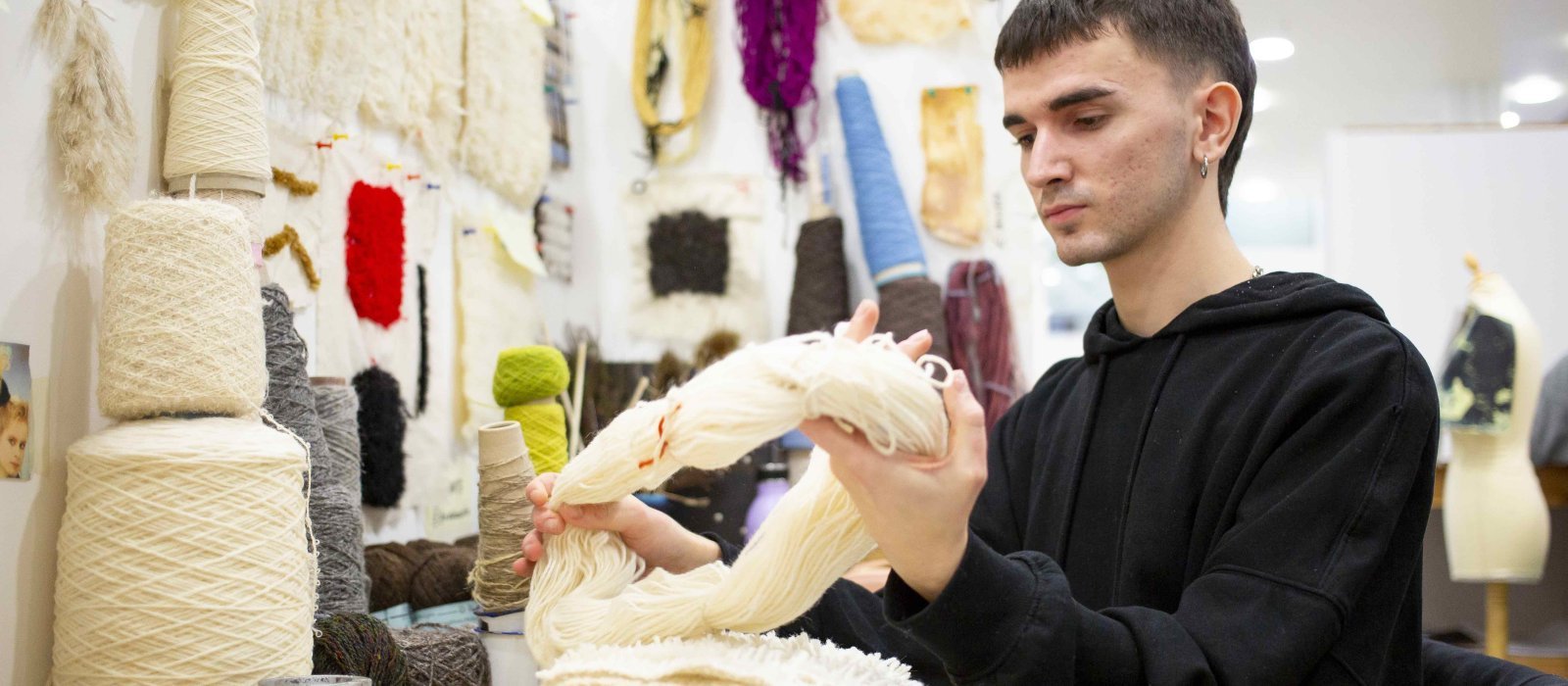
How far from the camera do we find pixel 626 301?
3691mm

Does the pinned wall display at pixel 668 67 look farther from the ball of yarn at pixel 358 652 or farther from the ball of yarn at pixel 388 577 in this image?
the ball of yarn at pixel 358 652

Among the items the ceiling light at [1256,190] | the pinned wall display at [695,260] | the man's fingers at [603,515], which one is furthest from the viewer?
the ceiling light at [1256,190]

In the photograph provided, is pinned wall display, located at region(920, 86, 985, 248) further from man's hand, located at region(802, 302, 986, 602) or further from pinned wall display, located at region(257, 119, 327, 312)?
man's hand, located at region(802, 302, 986, 602)

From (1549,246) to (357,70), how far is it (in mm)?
3848

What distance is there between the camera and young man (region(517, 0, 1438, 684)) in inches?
37.8

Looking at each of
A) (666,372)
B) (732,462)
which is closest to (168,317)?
(732,462)

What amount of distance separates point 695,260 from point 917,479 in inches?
111

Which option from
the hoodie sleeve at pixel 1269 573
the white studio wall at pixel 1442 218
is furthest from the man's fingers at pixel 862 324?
the white studio wall at pixel 1442 218

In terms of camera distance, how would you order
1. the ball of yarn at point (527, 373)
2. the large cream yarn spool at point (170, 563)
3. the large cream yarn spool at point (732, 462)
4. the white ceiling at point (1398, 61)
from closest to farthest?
the large cream yarn spool at point (732, 462) → the large cream yarn spool at point (170, 563) → the ball of yarn at point (527, 373) → the white ceiling at point (1398, 61)

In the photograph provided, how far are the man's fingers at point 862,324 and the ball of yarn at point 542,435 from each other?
3.59 feet

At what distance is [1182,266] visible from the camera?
1.43 metres

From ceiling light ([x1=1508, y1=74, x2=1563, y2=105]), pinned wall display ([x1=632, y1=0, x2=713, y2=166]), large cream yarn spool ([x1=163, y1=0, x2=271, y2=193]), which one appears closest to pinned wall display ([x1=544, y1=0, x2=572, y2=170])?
pinned wall display ([x1=632, y1=0, x2=713, y2=166])

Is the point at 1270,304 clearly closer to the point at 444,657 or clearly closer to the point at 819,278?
the point at 444,657

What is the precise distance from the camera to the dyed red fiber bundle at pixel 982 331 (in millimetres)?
3494
